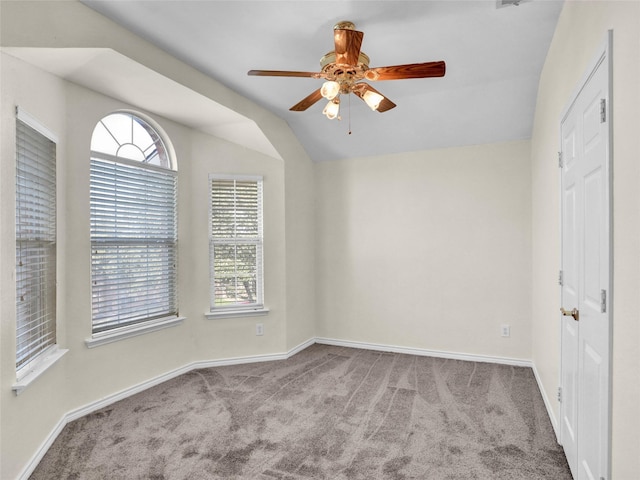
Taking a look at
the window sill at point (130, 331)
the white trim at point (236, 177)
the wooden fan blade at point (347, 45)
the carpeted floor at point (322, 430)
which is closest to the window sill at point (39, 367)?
the window sill at point (130, 331)

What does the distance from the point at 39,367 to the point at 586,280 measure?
9.91 feet

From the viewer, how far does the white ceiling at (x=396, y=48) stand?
2.30m

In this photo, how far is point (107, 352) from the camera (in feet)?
9.96

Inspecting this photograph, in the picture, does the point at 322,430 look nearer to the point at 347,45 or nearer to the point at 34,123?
the point at 347,45

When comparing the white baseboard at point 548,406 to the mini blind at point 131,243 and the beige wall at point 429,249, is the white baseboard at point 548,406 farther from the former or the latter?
the mini blind at point 131,243

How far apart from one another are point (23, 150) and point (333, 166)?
3123 millimetres

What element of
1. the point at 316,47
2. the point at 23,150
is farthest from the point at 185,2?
the point at 23,150

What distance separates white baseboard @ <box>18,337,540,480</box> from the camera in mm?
2429

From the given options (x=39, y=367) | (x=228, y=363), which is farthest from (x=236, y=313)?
(x=39, y=367)

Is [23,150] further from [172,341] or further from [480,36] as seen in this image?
[480,36]

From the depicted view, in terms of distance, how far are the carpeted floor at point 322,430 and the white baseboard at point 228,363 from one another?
58mm

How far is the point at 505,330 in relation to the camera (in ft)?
12.8

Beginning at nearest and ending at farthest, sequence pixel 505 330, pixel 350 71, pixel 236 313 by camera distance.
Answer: pixel 350 71 < pixel 505 330 < pixel 236 313

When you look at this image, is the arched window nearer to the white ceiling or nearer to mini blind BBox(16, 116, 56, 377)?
mini blind BBox(16, 116, 56, 377)
